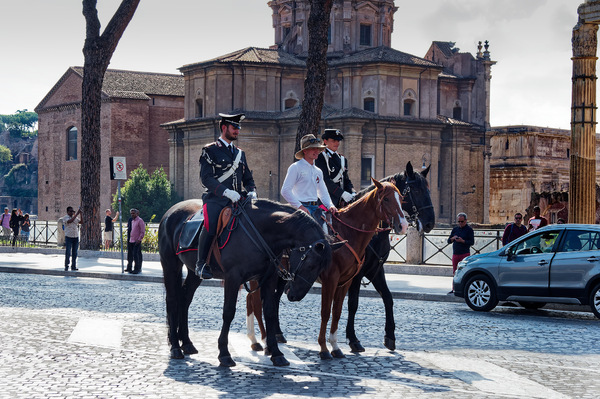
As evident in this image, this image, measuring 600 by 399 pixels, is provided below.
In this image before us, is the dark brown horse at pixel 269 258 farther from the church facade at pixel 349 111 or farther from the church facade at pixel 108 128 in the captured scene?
the church facade at pixel 108 128

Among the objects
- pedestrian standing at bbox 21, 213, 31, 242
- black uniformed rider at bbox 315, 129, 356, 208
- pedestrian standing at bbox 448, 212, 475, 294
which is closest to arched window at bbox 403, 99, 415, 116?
pedestrian standing at bbox 21, 213, 31, 242

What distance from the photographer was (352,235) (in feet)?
32.4

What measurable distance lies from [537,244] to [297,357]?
7263mm

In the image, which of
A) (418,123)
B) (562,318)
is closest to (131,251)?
(562,318)

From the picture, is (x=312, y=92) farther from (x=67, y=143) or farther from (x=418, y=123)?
(x=67, y=143)

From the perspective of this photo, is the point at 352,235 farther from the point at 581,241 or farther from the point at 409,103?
the point at 409,103

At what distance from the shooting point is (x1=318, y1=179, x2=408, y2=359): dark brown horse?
9609mm

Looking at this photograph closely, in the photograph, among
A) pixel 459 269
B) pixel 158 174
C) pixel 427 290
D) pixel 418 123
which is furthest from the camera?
pixel 158 174

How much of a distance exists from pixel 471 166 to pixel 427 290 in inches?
2043

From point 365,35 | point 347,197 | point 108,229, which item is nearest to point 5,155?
point 365,35

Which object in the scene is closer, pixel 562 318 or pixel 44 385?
pixel 44 385

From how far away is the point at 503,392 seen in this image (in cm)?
783

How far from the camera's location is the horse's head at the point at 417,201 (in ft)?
33.8

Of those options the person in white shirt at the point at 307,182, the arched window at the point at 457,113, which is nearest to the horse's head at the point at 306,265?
the person in white shirt at the point at 307,182
